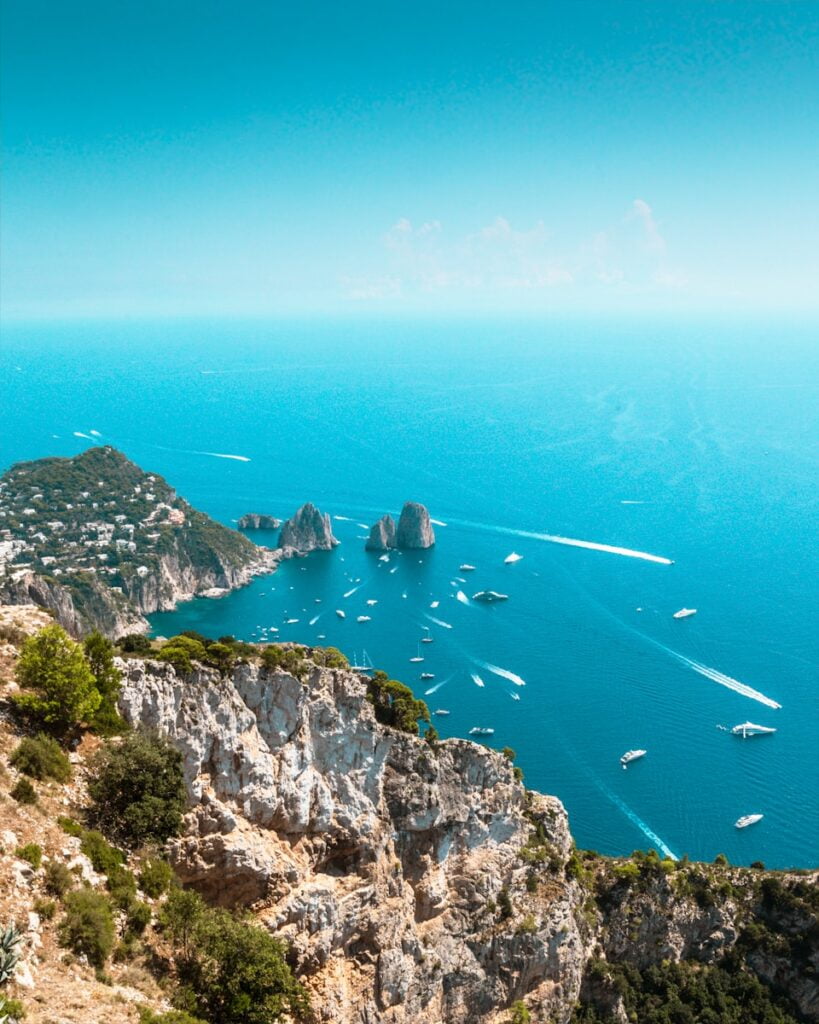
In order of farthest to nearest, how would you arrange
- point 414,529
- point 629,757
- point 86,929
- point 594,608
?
1. point 414,529
2. point 594,608
3. point 629,757
4. point 86,929

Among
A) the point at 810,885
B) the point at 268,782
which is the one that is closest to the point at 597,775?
the point at 810,885

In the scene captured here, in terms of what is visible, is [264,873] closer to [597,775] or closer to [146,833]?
[146,833]

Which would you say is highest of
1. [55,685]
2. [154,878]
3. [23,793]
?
[55,685]

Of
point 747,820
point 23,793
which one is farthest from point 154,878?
point 747,820

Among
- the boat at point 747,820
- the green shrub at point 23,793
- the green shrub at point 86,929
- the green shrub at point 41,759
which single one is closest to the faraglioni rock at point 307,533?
the boat at point 747,820

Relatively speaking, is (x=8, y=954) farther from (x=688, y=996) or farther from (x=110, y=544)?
(x=110, y=544)

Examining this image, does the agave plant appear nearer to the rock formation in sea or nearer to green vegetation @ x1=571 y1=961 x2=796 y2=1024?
green vegetation @ x1=571 y1=961 x2=796 y2=1024

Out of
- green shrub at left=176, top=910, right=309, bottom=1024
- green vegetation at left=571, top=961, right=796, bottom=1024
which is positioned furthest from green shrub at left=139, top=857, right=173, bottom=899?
green vegetation at left=571, top=961, right=796, bottom=1024
